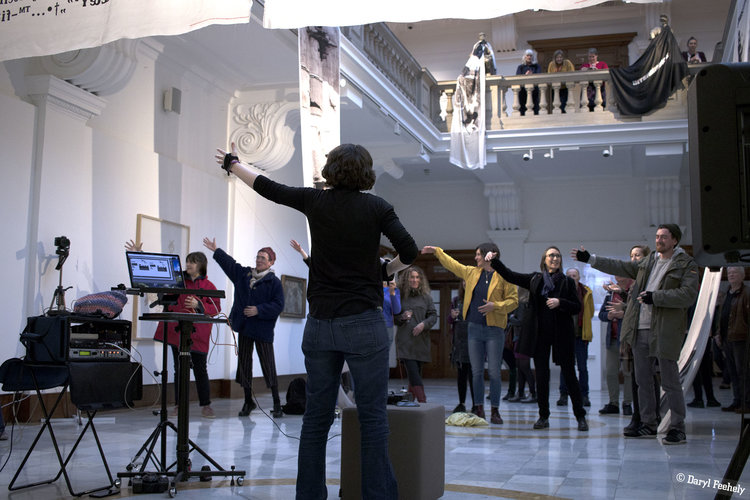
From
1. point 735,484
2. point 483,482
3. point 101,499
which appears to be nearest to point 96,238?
point 101,499

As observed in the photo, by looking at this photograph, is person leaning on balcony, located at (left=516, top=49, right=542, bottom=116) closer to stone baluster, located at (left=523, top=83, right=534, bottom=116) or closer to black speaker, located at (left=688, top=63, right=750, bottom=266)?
stone baluster, located at (left=523, top=83, right=534, bottom=116)

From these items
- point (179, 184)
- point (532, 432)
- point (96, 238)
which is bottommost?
point (532, 432)

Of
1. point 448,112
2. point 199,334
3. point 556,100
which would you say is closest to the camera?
point 199,334

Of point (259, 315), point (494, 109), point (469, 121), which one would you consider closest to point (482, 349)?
point (259, 315)

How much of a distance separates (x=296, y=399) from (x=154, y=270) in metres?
3.77

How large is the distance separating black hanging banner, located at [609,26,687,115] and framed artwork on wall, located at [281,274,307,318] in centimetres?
626

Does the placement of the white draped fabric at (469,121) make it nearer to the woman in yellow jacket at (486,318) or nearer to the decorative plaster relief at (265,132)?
the decorative plaster relief at (265,132)

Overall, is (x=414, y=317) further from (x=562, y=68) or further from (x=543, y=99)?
(x=562, y=68)

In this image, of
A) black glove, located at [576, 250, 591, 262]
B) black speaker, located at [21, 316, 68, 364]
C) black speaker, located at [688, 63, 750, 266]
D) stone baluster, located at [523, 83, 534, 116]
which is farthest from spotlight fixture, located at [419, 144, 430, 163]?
black speaker, located at [688, 63, 750, 266]

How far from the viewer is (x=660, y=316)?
5738 millimetres

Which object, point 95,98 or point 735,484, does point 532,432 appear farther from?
point 95,98

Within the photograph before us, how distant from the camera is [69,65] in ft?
23.7

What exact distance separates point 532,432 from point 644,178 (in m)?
9.89

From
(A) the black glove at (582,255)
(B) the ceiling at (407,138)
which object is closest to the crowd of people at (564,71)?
(B) the ceiling at (407,138)
